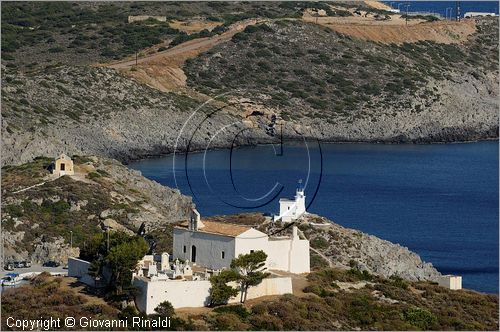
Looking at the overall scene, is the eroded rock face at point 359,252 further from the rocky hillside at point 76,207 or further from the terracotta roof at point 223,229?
the terracotta roof at point 223,229

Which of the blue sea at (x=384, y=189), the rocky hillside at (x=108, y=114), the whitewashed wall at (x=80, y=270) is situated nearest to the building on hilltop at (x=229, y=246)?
the whitewashed wall at (x=80, y=270)

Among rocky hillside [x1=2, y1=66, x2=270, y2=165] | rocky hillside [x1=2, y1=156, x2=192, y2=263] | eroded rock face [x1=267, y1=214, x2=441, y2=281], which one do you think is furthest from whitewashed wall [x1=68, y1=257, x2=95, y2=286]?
rocky hillside [x1=2, y1=66, x2=270, y2=165]

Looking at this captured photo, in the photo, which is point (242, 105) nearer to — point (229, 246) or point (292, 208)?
point (292, 208)

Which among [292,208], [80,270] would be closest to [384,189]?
[292,208]

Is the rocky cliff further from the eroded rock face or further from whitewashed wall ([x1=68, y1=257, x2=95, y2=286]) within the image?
whitewashed wall ([x1=68, y1=257, x2=95, y2=286])

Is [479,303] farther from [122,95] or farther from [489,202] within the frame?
[122,95]

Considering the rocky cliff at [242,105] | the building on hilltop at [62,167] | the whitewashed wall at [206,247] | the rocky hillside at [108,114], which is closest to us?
the whitewashed wall at [206,247]

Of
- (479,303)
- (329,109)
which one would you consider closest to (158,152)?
(329,109)
